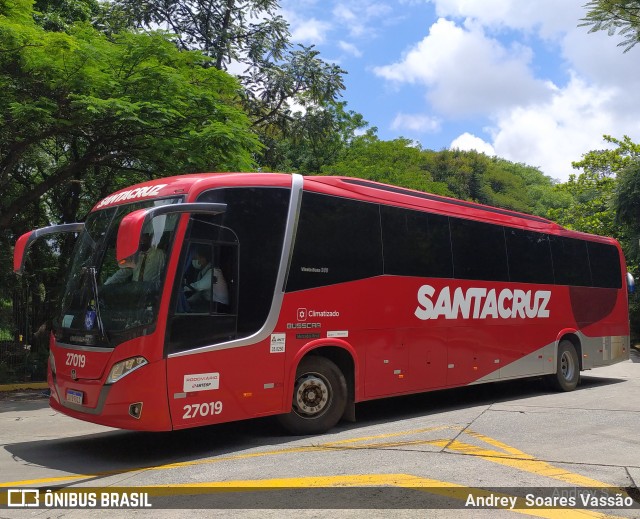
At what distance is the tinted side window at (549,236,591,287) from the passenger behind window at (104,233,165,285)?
8980 mm

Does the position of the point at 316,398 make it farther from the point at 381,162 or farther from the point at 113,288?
the point at 381,162

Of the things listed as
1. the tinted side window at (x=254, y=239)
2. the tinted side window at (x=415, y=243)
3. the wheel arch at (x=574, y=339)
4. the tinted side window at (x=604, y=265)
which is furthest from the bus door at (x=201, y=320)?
the tinted side window at (x=604, y=265)

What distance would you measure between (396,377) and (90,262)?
15.4ft

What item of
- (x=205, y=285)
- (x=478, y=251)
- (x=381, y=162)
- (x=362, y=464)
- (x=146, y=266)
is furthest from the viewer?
(x=381, y=162)

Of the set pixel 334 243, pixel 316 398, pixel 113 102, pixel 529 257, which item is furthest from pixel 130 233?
pixel 529 257

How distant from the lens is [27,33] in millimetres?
11703

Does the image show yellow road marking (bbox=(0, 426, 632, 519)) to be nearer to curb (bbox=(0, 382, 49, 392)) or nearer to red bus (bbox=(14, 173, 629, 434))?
red bus (bbox=(14, 173, 629, 434))

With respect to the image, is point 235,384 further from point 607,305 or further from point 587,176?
point 587,176

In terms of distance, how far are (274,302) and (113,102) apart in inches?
244

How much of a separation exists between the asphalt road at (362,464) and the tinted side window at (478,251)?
2.37 meters

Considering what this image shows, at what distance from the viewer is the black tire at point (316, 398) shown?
27.5 ft

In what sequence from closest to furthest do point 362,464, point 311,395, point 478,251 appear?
point 362,464 → point 311,395 → point 478,251

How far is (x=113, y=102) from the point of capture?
1198cm

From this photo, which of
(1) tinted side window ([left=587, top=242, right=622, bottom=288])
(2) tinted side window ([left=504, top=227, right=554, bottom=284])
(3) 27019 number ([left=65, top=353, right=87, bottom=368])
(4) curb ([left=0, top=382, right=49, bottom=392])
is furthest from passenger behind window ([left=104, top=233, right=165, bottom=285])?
(1) tinted side window ([left=587, top=242, right=622, bottom=288])
